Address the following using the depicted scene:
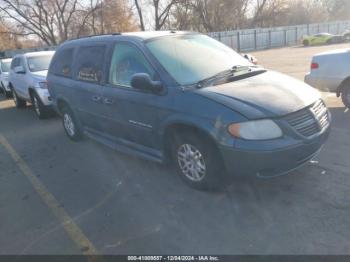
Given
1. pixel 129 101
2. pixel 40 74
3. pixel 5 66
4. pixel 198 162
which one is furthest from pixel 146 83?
pixel 5 66

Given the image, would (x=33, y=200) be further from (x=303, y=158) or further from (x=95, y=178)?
(x=303, y=158)

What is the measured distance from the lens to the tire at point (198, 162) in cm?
353

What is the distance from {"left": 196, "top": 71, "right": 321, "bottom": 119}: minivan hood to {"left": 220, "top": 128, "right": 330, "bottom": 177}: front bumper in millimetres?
351

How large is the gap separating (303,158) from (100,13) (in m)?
37.4

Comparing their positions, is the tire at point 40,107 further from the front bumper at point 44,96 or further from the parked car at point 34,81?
the front bumper at point 44,96

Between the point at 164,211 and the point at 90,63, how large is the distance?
2.67 metres

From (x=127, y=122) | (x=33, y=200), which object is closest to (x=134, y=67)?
(x=127, y=122)

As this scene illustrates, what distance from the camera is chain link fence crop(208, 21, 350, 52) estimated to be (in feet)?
114

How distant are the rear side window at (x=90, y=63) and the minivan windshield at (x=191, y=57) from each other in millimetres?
973

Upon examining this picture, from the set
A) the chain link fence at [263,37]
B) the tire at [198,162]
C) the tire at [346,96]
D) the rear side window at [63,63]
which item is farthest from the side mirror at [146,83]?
the chain link fence at [263,37]

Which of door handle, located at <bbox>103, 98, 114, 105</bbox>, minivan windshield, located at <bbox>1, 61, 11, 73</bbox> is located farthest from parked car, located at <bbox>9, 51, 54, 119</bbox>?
door handle, located at <bbox>103, 98, 114, 105</bbox>

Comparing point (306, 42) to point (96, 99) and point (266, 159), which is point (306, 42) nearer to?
point (96, 99)

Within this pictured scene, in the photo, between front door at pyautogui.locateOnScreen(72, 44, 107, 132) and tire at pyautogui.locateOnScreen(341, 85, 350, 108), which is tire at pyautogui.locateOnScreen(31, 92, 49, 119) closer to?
front door at pyautogui.locateOnScreen(72, 44, 107, 132)

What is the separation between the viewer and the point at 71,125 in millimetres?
6211
